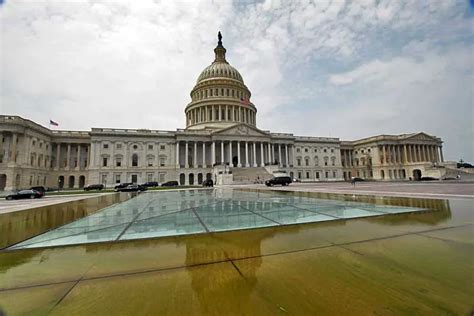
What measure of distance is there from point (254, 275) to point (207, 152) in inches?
2698

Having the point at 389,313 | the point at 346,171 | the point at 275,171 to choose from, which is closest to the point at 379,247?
the point at 389,313

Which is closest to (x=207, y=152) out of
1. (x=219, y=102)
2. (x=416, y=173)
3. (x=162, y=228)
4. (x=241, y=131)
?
(x=241, y=131)

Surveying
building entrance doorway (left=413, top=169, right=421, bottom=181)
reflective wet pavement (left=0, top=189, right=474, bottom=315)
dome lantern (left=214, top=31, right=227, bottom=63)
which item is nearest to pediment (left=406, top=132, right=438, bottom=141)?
building entrance doorway (left=413, top=169, right=421, bottom=181)

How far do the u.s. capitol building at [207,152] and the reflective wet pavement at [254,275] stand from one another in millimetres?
46683

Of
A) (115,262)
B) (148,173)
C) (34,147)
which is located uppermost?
(34,147)

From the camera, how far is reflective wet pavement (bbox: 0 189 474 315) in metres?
2.59

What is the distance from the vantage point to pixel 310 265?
380cm

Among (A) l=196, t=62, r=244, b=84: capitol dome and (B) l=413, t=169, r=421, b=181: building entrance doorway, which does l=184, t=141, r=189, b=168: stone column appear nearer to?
(A) l=196, t=62, r=244, b=84: capitol dome

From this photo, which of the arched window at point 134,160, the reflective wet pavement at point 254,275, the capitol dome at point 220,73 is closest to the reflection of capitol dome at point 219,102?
the capitol dome at point 220,73

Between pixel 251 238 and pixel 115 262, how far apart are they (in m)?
3.03

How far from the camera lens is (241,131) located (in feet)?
230

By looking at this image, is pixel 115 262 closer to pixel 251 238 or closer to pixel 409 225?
pixel 251 238

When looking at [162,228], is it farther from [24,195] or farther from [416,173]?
[416,173]

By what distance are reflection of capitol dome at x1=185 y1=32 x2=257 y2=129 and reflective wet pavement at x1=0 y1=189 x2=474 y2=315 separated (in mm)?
70635
